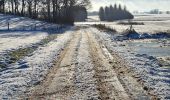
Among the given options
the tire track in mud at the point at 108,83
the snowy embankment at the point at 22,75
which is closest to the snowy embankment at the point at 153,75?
the tire track in mud at the point at 108,83

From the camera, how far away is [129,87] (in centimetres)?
1173

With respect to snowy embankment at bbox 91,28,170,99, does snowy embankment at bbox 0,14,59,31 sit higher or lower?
lower

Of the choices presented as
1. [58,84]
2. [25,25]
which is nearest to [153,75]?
[58,84]

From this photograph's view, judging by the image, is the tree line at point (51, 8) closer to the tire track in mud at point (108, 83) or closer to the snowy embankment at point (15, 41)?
the snowy embankment at point (15, 41)

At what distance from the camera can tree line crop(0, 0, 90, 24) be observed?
265 feet

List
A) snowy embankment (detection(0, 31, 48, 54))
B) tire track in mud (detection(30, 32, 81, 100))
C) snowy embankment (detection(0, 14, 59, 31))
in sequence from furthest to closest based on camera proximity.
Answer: snowy embankment (detection(0, 14, 59, 31))
snowy embankment (detection(0, 31, 48, 54))
tire track in mud (detection(30, 32, 81, 100))

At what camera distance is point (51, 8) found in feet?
289

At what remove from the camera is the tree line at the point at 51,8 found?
8081 cm

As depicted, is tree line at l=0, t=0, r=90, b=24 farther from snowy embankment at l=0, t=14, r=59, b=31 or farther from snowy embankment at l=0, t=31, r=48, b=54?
snowy embankment at l=0, t=31, r=48, b=54

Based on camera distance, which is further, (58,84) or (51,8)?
(51,8)

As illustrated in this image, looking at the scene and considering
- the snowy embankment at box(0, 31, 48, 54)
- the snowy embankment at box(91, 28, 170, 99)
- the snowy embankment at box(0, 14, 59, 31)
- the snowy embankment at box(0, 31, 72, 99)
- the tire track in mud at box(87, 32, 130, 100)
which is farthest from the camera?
the snowy embankment at box(0, 14, 59, 31)

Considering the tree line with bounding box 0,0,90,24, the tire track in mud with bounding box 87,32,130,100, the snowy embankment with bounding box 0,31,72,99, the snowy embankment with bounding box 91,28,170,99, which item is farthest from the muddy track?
the tree line with bounding box 0,0,90,24

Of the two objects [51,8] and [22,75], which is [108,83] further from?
[51,8]

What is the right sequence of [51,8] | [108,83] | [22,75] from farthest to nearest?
[51,8] → [22,75] → [108,83]
